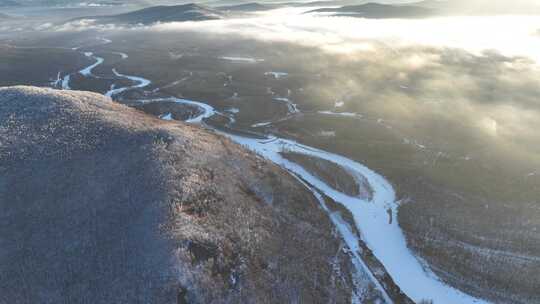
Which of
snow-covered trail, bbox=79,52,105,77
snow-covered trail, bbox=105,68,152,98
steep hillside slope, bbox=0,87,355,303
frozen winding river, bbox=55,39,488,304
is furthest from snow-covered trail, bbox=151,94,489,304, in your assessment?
snow-covered trail, bbox=79,52,105,77

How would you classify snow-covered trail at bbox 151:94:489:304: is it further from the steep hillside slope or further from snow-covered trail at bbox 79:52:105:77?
snow-covered trail at bbox 79:52:105:77

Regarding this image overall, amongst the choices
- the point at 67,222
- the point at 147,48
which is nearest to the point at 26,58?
the point at 147,48

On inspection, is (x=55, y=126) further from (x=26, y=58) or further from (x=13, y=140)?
(x=26, y=58)

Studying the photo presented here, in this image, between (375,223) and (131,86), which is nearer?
(375,223)

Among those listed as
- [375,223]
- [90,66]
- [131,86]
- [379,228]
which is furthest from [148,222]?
[90,66]

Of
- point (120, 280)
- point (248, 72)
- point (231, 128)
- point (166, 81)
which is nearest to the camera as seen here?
point (120, 280)

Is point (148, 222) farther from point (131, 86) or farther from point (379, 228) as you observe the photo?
point (131, 86)
